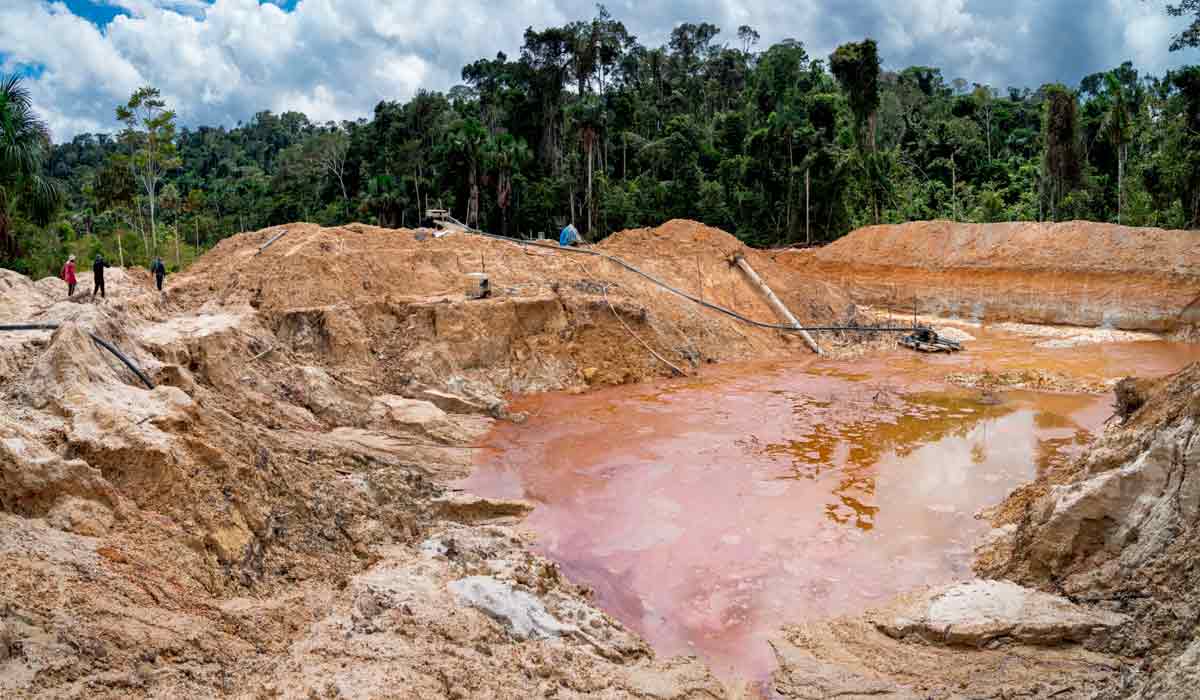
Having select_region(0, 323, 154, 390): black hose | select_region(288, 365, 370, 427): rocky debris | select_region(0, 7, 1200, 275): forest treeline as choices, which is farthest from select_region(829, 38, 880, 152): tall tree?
select_region(0, 323, 154, 390): black hose

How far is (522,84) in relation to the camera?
43.0 metres

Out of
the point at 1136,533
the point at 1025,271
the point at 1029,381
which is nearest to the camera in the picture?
the point at 1136,533

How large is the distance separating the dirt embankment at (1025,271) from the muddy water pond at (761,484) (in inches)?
265

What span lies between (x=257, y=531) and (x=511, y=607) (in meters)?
2.24

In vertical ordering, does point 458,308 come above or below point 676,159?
below

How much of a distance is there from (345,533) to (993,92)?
5372 centimetres

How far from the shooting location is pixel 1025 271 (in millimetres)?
25531

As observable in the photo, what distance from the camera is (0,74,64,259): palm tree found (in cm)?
1856

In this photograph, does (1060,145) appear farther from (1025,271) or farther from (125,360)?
(125,360)

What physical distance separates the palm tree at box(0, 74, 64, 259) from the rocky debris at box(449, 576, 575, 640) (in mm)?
18570

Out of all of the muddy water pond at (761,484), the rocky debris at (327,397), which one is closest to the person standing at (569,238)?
the muddy water pond at (761,484)

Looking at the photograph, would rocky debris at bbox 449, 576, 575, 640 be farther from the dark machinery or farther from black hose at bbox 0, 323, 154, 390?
the dark machinery

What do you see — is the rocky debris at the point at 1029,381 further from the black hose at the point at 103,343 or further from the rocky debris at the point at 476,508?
the black hose at the point at 103,343

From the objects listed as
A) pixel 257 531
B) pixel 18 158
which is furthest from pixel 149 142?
pixel 257 531
